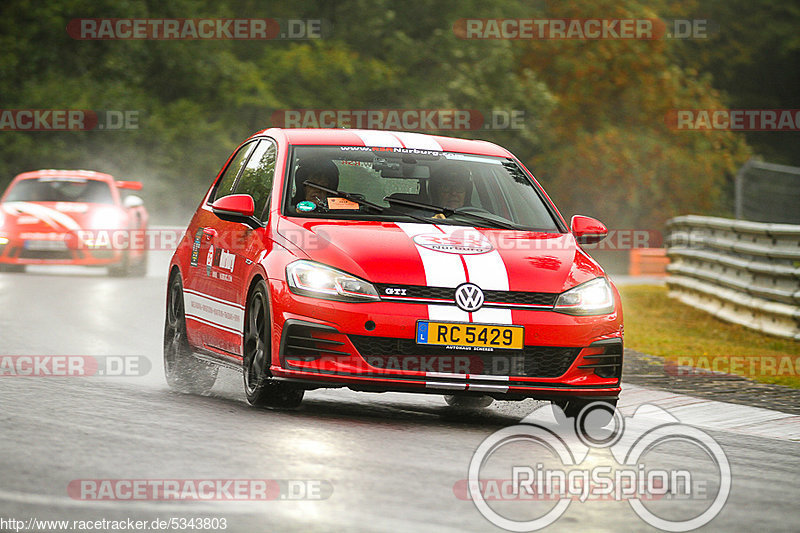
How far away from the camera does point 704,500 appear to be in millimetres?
6383

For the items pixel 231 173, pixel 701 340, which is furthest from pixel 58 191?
pixel 231 173

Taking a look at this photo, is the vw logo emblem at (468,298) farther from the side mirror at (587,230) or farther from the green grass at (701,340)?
the green grass at (701,340)

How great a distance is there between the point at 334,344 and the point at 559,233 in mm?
1886

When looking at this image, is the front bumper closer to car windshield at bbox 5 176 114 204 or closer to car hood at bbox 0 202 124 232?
car hood at bbox 0 202 124 232

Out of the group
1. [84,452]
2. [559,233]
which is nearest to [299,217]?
[559,233]

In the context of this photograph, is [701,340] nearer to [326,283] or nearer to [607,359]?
[607,359]

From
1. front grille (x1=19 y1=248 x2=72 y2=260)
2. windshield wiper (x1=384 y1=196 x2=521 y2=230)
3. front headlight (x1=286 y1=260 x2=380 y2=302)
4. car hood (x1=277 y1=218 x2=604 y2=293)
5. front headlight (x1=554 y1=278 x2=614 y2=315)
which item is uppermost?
windshield wiper (x1=384 y1=196 x2=521 y2=230)

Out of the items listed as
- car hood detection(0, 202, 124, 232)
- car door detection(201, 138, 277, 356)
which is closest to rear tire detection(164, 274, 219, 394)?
car door detection(201, 138, 277, 356)

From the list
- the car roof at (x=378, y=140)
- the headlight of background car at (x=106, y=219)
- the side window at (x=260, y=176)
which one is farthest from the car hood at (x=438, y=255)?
the headlight of background car at (x=106, y=219)

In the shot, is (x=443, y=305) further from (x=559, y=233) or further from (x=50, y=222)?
(x=50, y=222)

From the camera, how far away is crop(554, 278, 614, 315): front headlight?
831 centimetres

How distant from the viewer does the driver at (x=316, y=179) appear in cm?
907

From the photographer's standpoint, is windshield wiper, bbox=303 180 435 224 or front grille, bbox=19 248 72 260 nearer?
windshield wiper, bbox=303 180 435 224

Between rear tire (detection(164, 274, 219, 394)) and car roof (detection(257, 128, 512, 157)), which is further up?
car roof (detection(257, 128, 512, 157))
